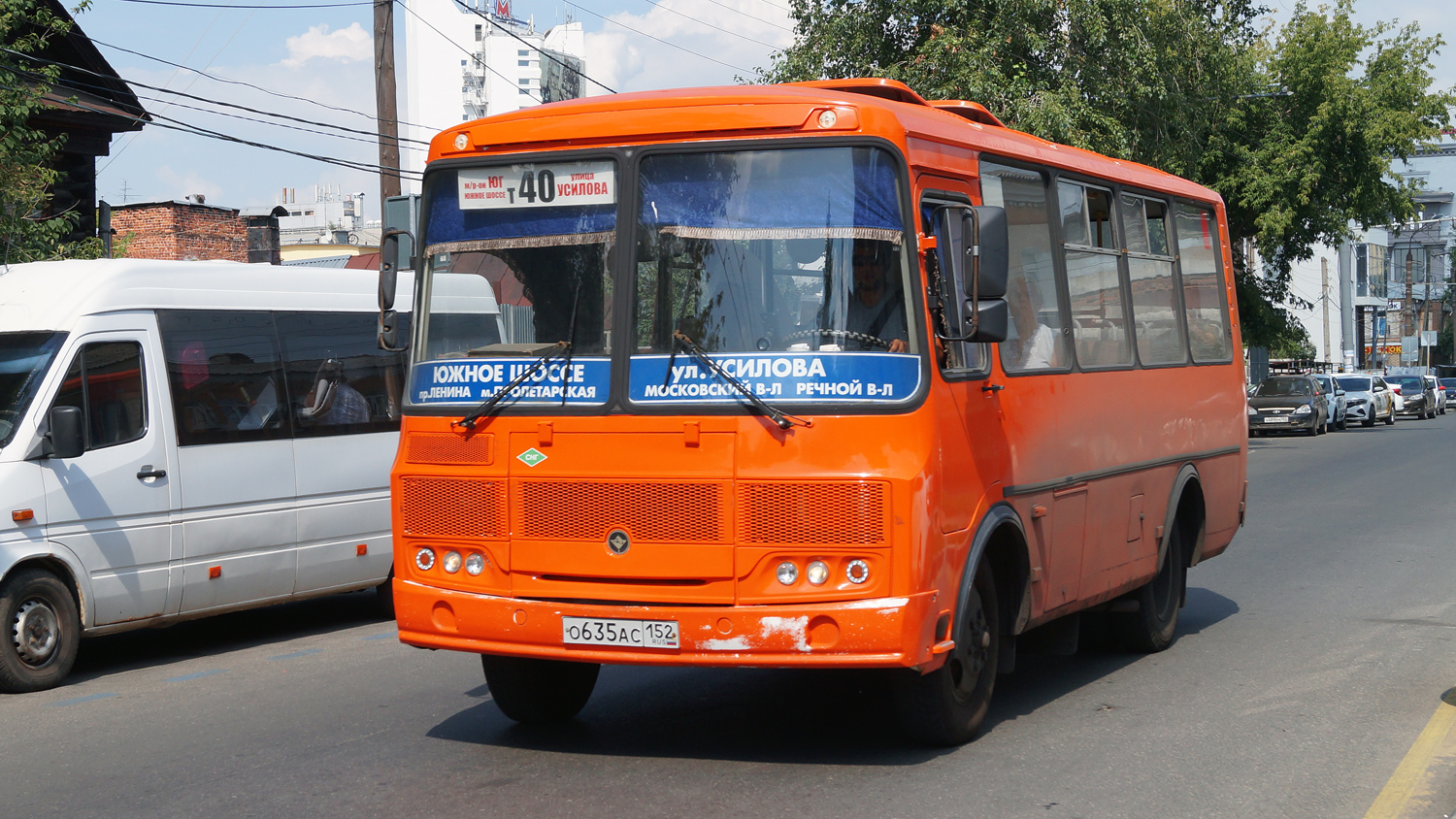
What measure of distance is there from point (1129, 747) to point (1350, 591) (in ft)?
18.1

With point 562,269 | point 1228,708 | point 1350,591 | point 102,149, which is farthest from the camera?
point 102,149

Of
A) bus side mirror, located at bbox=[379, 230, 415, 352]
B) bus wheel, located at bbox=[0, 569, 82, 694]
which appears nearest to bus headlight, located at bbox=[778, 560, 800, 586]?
bus side mirror, located at bbox=[379, 230, 415, 352]

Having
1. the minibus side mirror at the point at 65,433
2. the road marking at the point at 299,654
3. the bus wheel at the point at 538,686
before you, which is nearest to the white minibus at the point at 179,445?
the minibus side mirror at the point at 65,433

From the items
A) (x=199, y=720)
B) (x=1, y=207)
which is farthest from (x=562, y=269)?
(x=1, y=207)

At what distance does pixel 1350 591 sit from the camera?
11.2 metres

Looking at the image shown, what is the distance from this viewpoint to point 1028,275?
24.0 feet

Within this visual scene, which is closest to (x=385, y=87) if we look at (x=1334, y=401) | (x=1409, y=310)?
(x=1334, y=401)

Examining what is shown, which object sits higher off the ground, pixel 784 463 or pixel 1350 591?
pixel 784 463

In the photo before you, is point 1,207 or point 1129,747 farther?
point 1,207

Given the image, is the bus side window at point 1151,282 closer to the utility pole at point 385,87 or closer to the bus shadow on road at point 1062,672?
the bus shadow on road at point 1062,672

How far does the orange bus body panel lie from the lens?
5.72m

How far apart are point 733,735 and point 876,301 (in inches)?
84.1

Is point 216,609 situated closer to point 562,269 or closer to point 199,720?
point 199,720

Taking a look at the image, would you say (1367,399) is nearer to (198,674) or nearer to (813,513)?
(198,674)
